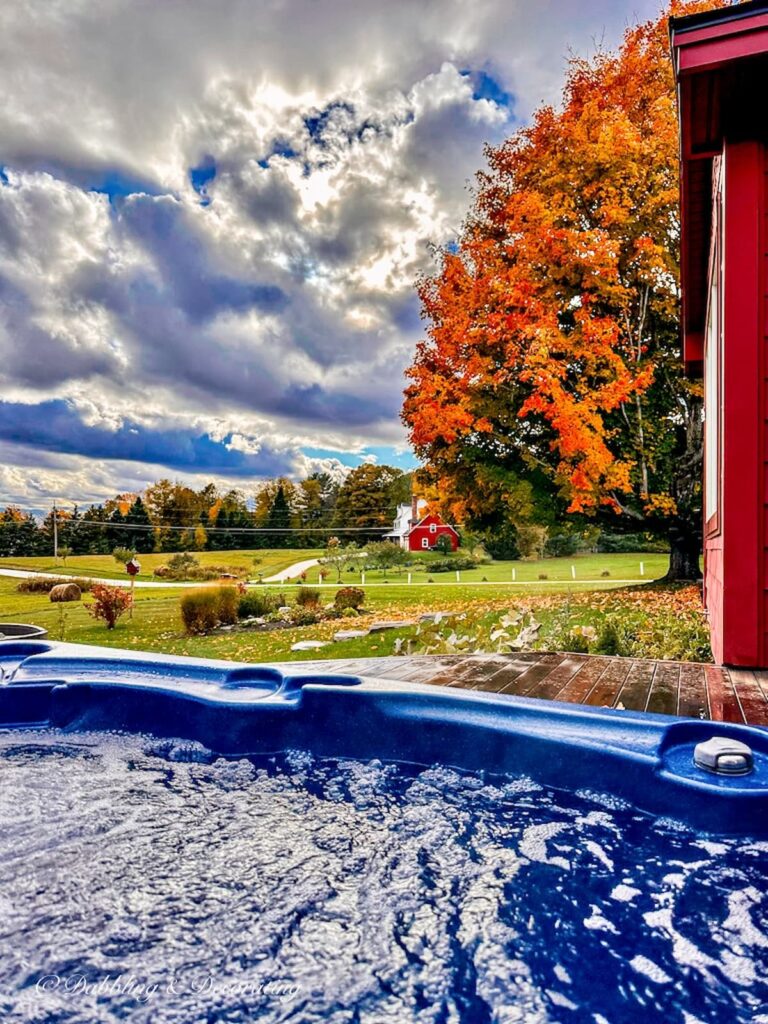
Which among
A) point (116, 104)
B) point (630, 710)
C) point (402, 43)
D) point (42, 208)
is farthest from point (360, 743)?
point (42, 208)

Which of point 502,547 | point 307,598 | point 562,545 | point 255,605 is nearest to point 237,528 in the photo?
point 307,598

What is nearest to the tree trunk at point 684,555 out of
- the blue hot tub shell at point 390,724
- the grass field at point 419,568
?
the grass field at point 419,568

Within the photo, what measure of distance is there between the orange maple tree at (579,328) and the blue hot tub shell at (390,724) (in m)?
4.03

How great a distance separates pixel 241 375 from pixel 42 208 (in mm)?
2910

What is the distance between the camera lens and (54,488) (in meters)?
8.22

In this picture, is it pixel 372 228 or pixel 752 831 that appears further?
pixel 372 228

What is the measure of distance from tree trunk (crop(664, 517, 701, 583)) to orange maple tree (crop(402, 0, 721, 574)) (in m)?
0.04

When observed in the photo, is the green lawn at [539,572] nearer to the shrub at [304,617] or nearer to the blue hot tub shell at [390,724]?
the shrub at [304,617]

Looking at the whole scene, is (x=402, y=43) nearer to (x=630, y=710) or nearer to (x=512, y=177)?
(x=512, y=177)

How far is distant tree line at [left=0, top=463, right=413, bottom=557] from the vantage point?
7.71 metres

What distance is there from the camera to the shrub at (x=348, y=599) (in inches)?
275

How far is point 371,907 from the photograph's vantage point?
132 centimetres

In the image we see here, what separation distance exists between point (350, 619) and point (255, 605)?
0.99 metres

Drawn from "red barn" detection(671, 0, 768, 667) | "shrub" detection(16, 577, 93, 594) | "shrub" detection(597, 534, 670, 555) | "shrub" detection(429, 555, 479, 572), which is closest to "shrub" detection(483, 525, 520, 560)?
"shrub" detection(429, 555, 479, 572)
